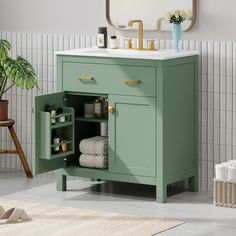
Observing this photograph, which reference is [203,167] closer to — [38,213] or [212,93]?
[212,93]

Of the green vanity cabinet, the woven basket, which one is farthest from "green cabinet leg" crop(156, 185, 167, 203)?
the woven basket

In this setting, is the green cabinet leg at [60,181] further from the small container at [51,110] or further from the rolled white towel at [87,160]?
the small container at [51,110]

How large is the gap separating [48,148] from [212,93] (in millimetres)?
1199

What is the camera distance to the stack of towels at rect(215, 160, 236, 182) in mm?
5773

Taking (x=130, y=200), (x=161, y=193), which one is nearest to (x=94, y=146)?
(x=130, y=200)

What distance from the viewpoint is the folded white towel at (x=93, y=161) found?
20.1ft

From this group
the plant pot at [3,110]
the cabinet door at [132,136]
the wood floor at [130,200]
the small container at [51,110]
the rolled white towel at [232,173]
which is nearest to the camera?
the wood floor at [130,200]

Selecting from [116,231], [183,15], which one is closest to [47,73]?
[183,15]

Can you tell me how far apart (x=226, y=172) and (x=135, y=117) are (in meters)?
0.69

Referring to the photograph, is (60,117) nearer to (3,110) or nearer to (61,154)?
(61,154)

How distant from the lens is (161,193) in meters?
5.89

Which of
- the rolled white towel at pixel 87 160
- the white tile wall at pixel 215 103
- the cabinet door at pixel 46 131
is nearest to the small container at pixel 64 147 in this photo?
the cabinet door at pixel 46 131

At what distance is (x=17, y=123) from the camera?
23.4ft

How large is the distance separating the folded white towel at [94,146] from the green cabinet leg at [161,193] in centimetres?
48
